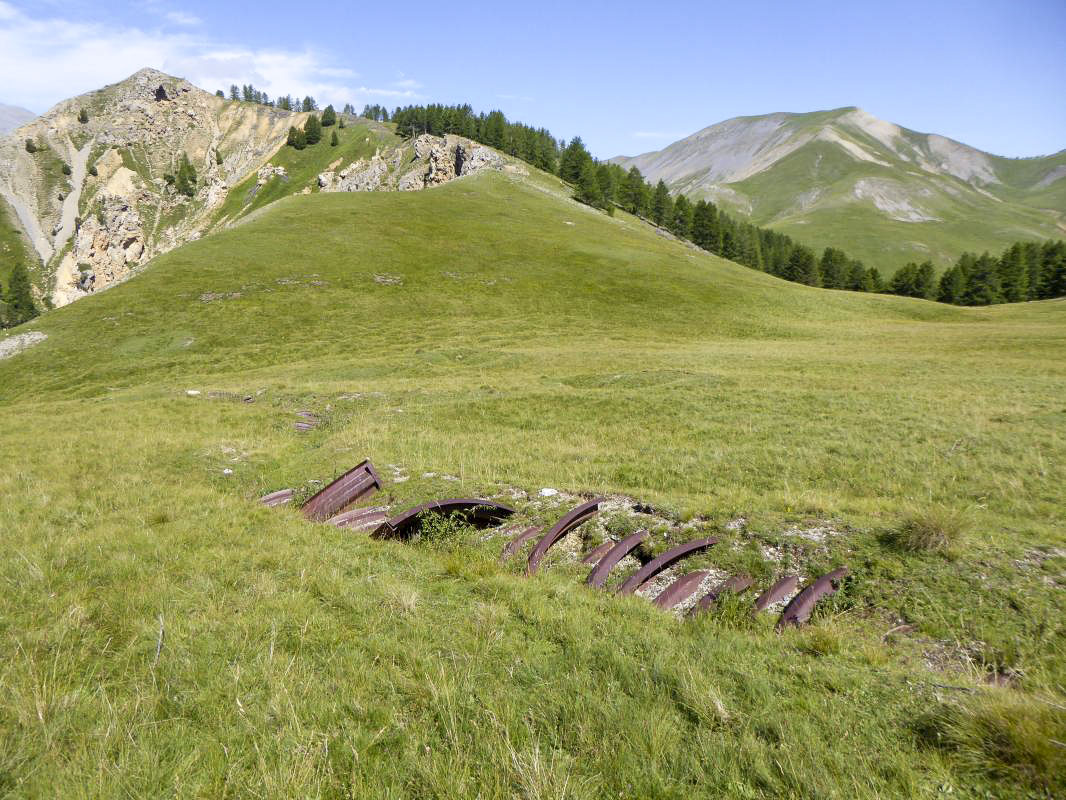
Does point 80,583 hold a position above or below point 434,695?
below

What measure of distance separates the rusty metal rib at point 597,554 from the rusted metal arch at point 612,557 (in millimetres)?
169

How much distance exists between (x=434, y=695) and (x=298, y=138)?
23613cm

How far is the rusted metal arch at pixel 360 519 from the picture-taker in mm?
9281

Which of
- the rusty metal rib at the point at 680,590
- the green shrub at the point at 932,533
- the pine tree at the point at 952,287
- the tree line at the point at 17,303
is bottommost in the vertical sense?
the tree line at the point at 17,303

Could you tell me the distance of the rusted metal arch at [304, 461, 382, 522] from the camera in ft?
33.1

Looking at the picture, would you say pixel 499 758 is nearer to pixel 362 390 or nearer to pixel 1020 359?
pixel 362 390

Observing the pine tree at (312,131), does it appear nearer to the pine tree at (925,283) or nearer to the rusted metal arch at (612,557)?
the pine tree at (925,283)

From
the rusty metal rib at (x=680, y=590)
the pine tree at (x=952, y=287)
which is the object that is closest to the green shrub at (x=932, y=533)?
the rusty metal rib at (x=680, y=590)

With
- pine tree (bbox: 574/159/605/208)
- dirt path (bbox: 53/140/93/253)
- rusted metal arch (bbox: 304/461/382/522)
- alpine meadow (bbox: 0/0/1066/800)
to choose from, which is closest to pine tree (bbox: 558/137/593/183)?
pine tree (bbox: 574/159/605/208)

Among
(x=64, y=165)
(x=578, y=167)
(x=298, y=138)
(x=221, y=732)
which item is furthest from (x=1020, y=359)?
(x=64, y=165)

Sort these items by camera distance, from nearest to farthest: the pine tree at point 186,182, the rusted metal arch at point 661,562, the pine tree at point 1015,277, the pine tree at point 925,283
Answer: the rusted metal arch at point 661,562 → the pine tree at point 1015,277 → the pine tree at point 925,283 → the pine tree at point 186,182

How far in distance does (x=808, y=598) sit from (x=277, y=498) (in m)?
10.7

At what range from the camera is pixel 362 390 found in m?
25.8

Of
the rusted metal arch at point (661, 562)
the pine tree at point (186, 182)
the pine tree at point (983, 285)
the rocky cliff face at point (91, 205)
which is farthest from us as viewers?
the pine tree at point (186, 182)
